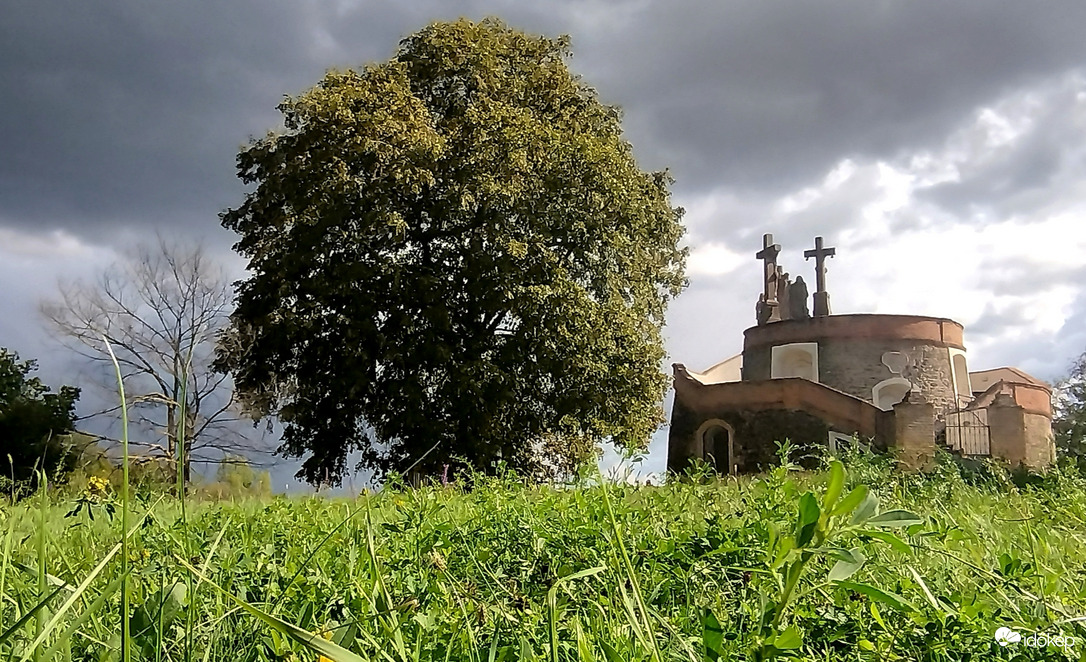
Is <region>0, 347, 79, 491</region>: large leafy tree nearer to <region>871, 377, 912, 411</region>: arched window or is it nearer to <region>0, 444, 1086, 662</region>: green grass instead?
<region>0, 444, 1086, 662</region>: green grass

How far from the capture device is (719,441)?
13.9m

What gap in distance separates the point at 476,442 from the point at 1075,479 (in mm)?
6889

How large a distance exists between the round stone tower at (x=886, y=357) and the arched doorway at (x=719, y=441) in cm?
121

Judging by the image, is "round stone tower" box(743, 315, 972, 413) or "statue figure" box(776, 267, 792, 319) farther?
"statue figure" box(776, 267, 792, 319)

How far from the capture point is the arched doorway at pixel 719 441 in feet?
44.3

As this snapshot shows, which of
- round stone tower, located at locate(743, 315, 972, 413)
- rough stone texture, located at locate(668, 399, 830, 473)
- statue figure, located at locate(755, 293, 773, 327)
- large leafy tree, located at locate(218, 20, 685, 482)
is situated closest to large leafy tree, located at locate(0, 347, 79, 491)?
large leafy tree, located at locate(218, 20, 685, 482)

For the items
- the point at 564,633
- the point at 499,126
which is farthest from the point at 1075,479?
the point at 499,126

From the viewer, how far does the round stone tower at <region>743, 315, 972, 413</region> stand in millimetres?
14180

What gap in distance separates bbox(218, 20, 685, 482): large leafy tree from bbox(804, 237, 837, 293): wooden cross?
500 centimetres

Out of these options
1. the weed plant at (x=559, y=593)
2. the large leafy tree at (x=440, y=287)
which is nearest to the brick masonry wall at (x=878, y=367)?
the large leafy tree at (x=440, y=287)

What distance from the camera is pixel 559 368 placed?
10.5 meters

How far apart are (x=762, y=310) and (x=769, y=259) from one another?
3.95 feet

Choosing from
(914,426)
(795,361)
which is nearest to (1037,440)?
(914,426)

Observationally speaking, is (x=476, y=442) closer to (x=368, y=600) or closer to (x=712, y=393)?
(x=712, y=393)
